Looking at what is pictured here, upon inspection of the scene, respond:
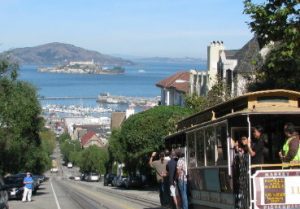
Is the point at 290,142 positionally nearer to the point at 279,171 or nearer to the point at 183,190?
the point at 279,171

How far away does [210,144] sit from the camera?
49.5 ft

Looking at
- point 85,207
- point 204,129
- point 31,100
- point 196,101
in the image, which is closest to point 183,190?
point 204,129

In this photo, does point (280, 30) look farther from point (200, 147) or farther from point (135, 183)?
point (135, 183)

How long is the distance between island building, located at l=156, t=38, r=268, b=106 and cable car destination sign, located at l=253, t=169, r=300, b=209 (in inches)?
880

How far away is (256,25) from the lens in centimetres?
1956

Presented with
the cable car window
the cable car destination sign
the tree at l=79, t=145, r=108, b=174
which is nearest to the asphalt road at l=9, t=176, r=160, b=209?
the cable car window

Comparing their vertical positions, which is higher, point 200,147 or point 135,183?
point 200,147

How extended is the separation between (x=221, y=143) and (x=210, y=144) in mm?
1043

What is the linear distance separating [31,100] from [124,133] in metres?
10.4

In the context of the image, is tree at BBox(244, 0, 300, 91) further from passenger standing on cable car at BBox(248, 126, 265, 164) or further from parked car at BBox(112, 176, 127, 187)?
parked car at BBox(112, 176, 127, 187)

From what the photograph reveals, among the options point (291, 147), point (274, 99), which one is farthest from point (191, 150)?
point (291, 147)

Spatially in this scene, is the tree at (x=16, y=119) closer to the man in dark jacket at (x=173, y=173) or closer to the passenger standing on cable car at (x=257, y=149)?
the man in dark jacket at (x=173, y=173)

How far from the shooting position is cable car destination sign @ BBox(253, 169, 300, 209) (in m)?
12.0

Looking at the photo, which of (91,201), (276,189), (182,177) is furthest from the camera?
(91,201)
